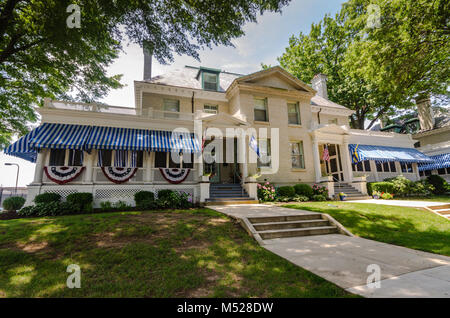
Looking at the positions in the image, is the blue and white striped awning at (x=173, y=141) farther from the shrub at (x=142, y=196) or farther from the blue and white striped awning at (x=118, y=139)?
the shrub at (x=142, y=196)

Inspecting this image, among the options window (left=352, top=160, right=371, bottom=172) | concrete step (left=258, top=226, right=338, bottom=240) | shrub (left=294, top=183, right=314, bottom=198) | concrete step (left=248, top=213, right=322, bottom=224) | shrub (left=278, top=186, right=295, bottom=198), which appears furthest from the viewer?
window (left=352, top=160, right=371, bottom=172)

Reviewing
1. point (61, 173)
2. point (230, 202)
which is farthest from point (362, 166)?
point (61, 173)

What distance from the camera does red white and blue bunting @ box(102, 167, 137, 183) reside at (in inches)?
466

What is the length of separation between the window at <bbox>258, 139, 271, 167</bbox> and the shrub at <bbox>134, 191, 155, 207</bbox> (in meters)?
7.78

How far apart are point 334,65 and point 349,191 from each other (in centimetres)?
1815

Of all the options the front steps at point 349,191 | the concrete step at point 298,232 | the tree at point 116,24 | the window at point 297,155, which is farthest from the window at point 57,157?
the front steps at point 349,191

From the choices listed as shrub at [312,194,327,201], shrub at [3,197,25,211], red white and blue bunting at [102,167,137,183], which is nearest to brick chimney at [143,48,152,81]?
red white and blue bunting at [102,167,137,183]

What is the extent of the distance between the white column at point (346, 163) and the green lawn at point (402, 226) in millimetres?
7398

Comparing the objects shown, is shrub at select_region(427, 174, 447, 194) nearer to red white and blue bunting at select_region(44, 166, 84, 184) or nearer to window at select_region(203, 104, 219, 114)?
window at select_region(203, 104, 219, 114)

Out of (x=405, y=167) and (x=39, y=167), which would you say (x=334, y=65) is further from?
(x=39, y=167)

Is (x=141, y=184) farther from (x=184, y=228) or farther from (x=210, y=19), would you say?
(x=210, y=19)

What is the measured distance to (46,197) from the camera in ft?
33.7
